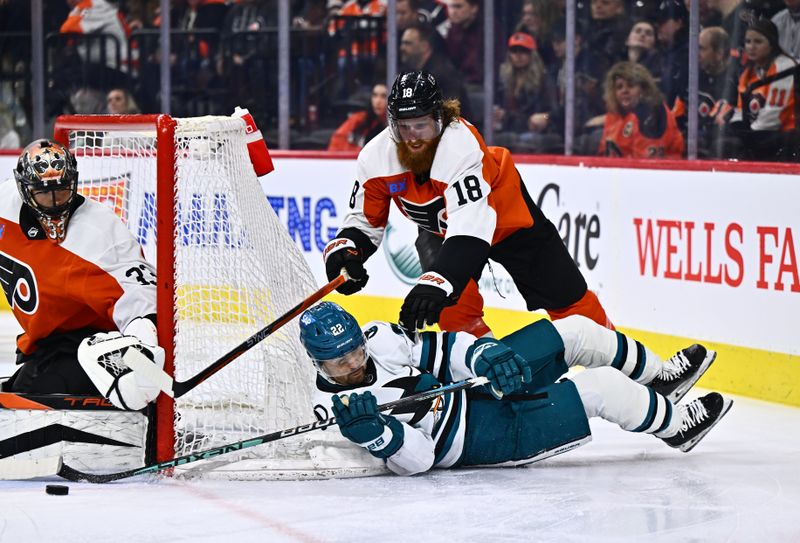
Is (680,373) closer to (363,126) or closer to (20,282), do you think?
(20,282)

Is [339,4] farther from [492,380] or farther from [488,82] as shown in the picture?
[492,380]

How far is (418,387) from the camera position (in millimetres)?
3340

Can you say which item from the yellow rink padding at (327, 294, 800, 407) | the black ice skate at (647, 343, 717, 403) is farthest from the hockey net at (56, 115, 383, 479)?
the yellow rink padding at (327, 294, 800, 407)

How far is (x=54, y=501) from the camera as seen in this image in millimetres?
3152

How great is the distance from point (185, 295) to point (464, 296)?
0.90 m

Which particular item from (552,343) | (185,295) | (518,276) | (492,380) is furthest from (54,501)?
Result: (518,276)

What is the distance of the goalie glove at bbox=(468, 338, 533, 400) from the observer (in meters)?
3.17

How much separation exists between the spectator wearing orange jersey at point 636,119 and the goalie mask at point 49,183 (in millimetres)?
2688

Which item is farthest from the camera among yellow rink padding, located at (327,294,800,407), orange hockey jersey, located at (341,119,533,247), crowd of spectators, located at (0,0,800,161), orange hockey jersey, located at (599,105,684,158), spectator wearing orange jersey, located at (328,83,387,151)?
spectator wearing orange jersey, located at (328,83,387,151)

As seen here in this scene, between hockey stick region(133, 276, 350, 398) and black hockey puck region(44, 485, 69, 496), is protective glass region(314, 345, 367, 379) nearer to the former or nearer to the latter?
hockey stick region(133, 276, 350, 398)

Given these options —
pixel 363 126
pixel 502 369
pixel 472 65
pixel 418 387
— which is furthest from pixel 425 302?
pixel 363 126

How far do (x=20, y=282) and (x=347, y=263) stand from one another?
88 cm

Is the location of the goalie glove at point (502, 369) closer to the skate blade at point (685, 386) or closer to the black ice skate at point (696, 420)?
the black ice skate at point (696, 420)

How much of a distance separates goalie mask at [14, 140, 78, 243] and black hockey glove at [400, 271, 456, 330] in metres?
0.87
